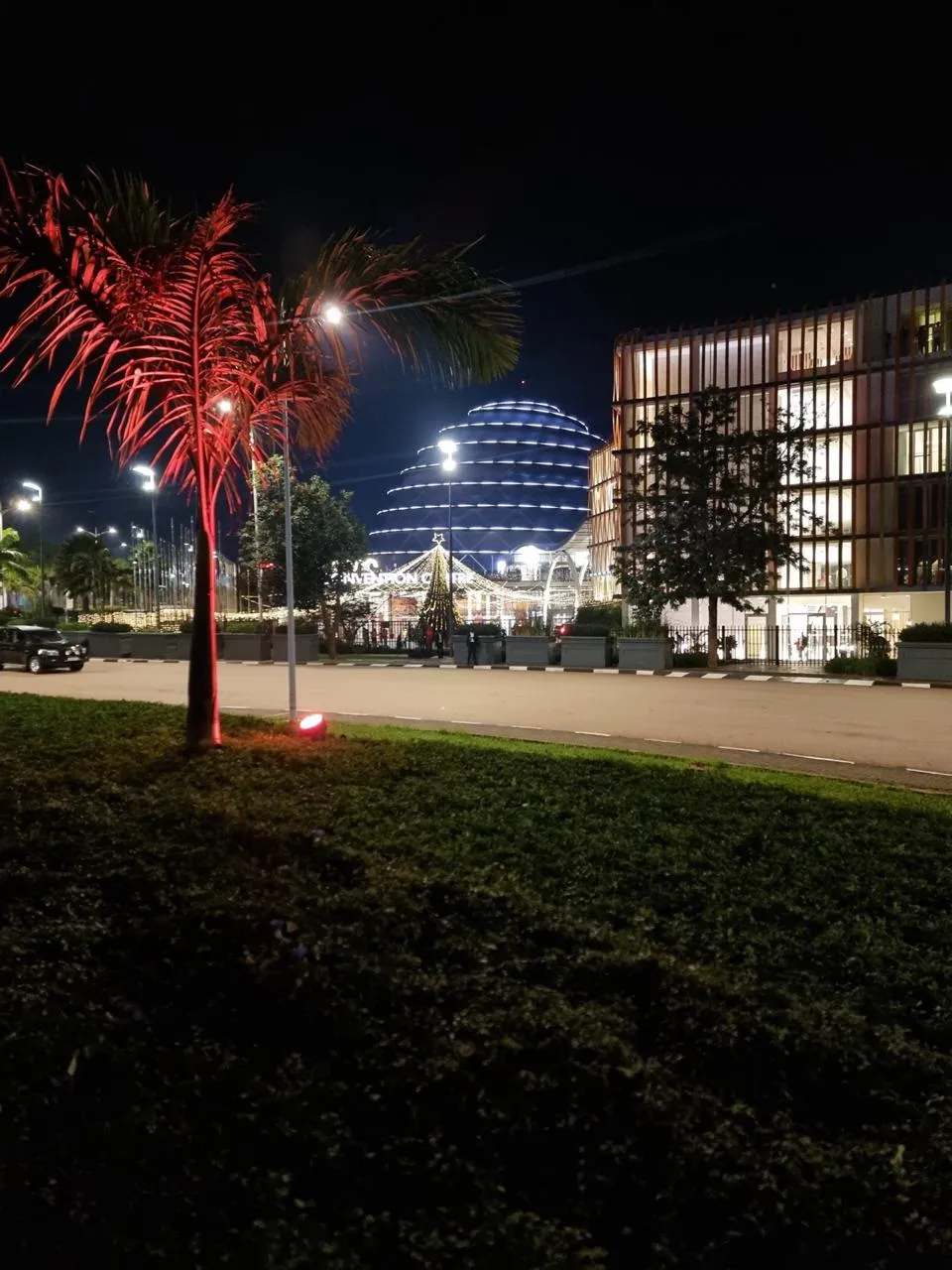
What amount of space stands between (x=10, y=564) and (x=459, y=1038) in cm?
5106

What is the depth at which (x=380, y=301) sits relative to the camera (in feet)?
27.4

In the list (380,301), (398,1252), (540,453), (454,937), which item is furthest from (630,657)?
(540,453)

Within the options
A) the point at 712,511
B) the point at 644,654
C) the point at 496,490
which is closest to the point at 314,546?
the point at 644,654

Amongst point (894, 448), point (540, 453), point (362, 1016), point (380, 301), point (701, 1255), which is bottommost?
point (701, 1255)

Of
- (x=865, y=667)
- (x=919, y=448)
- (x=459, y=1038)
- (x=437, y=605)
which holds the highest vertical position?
(x=919, y=448)

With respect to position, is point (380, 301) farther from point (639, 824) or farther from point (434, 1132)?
point (434, 1132)

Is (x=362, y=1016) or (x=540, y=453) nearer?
Result: (x=362, y=1016)

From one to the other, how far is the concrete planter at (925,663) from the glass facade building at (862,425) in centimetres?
2371

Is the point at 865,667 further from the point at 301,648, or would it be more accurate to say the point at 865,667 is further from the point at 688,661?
the point at 301,648

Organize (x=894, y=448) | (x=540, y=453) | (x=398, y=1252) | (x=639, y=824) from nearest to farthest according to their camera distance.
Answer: (x=398, y=1252) → (x=639, y=824) → (x=894, y=448) → (x=540, y=453)

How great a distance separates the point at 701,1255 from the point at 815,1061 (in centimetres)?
126

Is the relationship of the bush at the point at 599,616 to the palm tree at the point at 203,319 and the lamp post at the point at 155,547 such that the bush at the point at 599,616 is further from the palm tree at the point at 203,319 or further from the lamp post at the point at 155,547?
the palm tree at the point at 203,319

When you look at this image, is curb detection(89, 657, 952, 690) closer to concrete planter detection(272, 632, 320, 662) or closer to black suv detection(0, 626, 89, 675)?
concrete planter detection(272, 632, 320, 662)

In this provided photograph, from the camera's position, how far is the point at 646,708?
18281 millimetres
